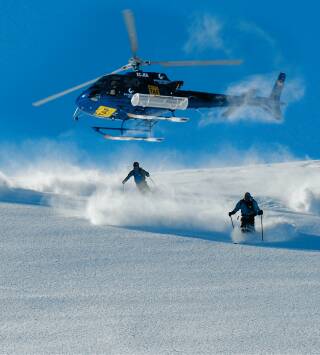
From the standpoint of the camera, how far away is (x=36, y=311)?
25.7 feet

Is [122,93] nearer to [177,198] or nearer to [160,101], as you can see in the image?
[160,101]

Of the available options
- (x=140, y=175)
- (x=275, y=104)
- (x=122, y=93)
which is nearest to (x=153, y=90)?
(x=122, y=93)

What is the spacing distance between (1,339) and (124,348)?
130 cm

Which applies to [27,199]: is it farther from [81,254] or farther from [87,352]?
[87,352]

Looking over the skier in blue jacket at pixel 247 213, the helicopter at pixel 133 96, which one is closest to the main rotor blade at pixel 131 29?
the helicopter at pixel 133 96

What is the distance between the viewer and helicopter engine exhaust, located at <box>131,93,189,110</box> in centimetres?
1841

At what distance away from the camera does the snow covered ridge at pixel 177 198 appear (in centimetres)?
1434

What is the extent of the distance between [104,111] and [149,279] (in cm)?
1019

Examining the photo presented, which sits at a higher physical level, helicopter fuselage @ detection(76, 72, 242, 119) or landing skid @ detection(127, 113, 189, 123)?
helicopter fuselage @ detection(76, 72, 242, 119)

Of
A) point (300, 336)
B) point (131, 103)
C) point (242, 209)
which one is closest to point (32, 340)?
point (300, 336)

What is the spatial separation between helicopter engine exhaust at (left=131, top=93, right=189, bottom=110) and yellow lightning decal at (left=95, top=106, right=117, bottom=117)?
0.82 m

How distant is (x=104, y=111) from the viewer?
18.9m

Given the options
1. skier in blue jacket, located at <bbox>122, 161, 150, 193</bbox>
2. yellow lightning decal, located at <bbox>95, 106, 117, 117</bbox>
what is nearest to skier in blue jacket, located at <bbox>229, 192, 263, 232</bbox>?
skier in blue jacket, located at <bbox>122, 161, 150, 193</bbox>

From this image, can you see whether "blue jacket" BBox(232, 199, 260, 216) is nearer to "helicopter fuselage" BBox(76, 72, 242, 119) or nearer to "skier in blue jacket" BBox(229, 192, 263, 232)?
"skier in blue jacket" BBox(229, 192, 263, 232)
